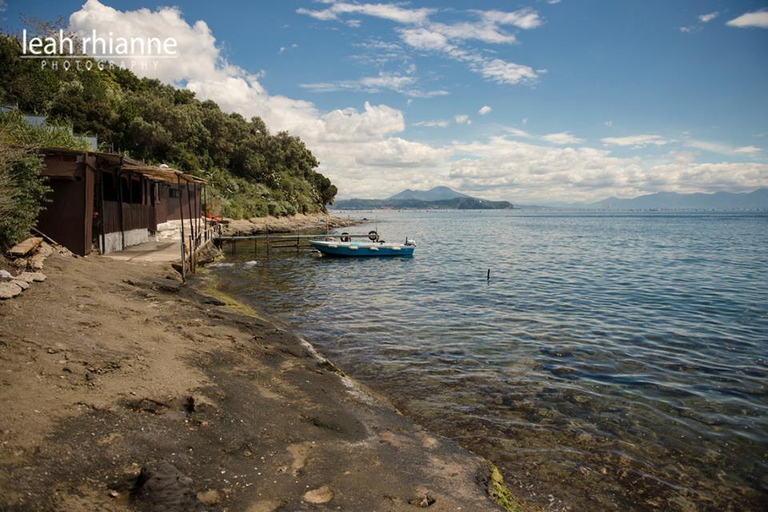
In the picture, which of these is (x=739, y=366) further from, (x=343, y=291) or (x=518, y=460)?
(x=343, y=291)

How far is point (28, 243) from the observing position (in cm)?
1316

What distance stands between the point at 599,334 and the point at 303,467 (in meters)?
11.4

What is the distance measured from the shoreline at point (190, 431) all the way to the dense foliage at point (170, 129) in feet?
128

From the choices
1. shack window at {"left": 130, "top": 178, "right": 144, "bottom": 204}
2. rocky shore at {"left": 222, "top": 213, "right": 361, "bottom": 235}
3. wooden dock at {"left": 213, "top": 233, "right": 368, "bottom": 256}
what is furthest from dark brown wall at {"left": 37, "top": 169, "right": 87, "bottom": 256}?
rocky shore at {"left": 222, "top": 213, "right": 361, "bottom": 235}

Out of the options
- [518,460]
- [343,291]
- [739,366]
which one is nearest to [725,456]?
[518,460]

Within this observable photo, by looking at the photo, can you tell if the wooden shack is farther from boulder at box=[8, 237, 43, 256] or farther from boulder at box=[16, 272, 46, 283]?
boulder at box=[16, 272, 46, 283]

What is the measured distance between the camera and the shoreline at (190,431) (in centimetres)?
457

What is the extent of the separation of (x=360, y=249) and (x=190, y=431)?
28763 mm

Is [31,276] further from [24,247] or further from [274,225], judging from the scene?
[274,225]

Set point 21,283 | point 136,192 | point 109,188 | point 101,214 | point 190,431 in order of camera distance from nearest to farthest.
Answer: point 190,431, point 21,283, point 101,214, point 109,188, point 136,192

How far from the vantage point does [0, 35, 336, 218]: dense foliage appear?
46469 mm

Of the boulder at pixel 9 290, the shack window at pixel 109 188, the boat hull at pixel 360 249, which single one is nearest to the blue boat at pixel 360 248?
the boat hull at pixel 360 249

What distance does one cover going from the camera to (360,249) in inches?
1355

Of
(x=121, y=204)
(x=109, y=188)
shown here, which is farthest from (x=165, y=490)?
(x=109, y=188)
